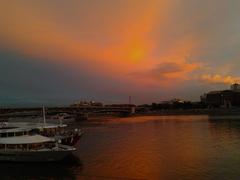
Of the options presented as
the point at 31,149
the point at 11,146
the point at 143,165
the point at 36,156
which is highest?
the point at 11,146

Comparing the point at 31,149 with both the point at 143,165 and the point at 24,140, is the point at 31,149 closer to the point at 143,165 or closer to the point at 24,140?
the point at 24,140

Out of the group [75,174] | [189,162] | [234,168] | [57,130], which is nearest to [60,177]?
[75,174]

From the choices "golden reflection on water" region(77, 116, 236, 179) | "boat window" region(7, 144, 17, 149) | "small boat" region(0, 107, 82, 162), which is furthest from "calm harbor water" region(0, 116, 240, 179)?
"boat window" region(7, 144, 17, 149)

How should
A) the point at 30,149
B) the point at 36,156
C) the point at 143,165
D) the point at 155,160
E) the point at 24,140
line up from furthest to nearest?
the point at 155,160 < the point at 24,140 < the point at 30,149 < the point at 36,156 < the point at 143,165

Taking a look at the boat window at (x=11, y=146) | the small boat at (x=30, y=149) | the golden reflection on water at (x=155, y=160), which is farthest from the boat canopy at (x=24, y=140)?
the golden reflection on water at (x=155, y=160)

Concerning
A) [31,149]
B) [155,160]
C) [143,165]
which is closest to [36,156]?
[31,149]

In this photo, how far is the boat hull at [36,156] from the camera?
47.0 meters

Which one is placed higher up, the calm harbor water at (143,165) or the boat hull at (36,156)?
the boat hull at (36,156)

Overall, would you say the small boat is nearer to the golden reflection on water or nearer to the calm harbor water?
the calm harbor water

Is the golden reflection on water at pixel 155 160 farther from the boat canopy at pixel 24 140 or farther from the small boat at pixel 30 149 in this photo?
the boat canopy at pixel 24 140

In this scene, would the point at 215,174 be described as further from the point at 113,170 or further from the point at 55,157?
the point at 55,157

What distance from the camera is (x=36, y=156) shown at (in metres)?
47.2

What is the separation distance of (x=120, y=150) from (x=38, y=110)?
470 feet

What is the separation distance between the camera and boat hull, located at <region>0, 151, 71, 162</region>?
47.0 meters
